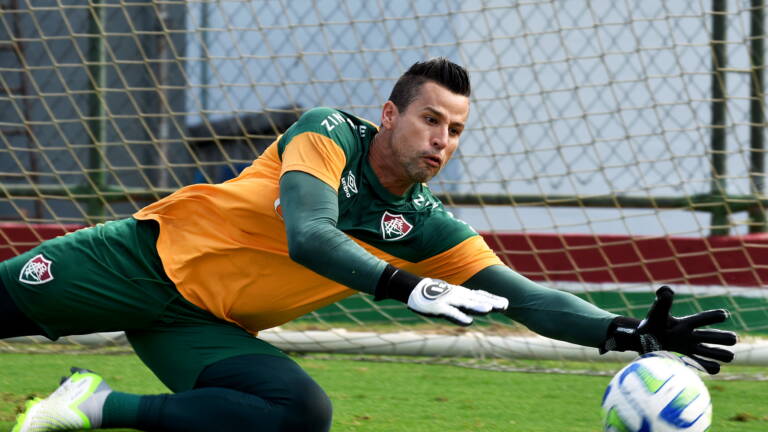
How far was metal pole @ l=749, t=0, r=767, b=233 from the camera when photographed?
509cm

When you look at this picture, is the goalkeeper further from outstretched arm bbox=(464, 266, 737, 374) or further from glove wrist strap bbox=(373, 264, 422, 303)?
glove wrist strap bbox=(373, 264, 422, 303)

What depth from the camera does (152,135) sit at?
5598 millimetres

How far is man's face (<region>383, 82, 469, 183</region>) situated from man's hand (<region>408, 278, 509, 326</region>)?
1.78ft

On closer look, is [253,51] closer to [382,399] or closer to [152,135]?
[152,135]

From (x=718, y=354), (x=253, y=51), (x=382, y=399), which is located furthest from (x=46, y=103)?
(x=718, y=354)

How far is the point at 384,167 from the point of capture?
3.01 meters

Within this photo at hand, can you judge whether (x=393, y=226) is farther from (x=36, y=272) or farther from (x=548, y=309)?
(x=36, y=272)

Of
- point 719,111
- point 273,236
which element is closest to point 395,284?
point 273,236

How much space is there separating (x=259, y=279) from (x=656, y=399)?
114cm

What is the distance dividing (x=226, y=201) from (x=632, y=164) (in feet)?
9.06

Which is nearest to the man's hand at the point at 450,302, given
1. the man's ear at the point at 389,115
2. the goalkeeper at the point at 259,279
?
the goalkeeper at the point at 259,279

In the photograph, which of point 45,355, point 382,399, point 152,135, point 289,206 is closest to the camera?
point 289,206

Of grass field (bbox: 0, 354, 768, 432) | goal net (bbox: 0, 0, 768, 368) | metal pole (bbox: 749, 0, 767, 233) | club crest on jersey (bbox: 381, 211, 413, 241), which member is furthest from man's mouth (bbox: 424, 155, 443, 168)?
metal pole (bbox: 749, 0, 767, 233)

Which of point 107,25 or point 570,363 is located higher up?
point 107,25
